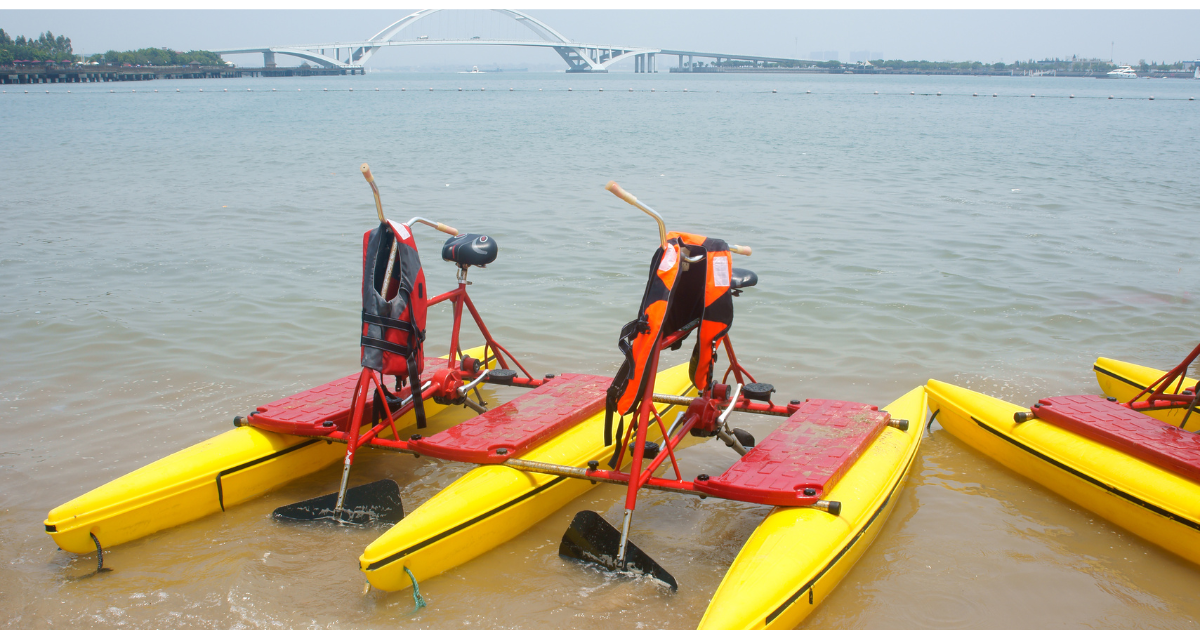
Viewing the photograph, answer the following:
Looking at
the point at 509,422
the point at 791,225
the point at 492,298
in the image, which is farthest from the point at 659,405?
the point at 791,225

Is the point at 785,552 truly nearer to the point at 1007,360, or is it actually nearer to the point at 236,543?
the point at 236,543

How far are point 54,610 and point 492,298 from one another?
7.16 meters

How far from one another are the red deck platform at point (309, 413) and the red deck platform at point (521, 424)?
2.20 feet

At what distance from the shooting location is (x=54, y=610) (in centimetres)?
420

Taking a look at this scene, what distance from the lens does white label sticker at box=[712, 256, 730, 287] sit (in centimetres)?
486

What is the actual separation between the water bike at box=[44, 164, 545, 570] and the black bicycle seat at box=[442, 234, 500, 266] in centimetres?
19

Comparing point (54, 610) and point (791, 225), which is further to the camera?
point (791, 225)

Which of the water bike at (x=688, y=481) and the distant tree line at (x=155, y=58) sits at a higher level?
the distant tree line at (x=155, y=58)

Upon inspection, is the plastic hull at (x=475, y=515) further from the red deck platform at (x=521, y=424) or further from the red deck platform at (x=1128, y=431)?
the red deck platform at (x=1128, y=431)

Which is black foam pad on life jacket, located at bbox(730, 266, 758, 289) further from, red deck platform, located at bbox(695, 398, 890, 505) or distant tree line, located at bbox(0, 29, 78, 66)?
distant tree line, located at bbox(0, 29, 78, 66)

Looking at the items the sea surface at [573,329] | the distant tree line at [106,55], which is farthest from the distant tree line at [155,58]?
the sea surface at [573,329]

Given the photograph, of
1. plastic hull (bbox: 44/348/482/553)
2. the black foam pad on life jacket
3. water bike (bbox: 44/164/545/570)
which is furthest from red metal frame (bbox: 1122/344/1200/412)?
plastic hull (bbox: 44/348/482/553)

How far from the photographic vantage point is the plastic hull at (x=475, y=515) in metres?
4.22

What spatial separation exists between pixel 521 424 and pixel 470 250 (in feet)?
4.56
